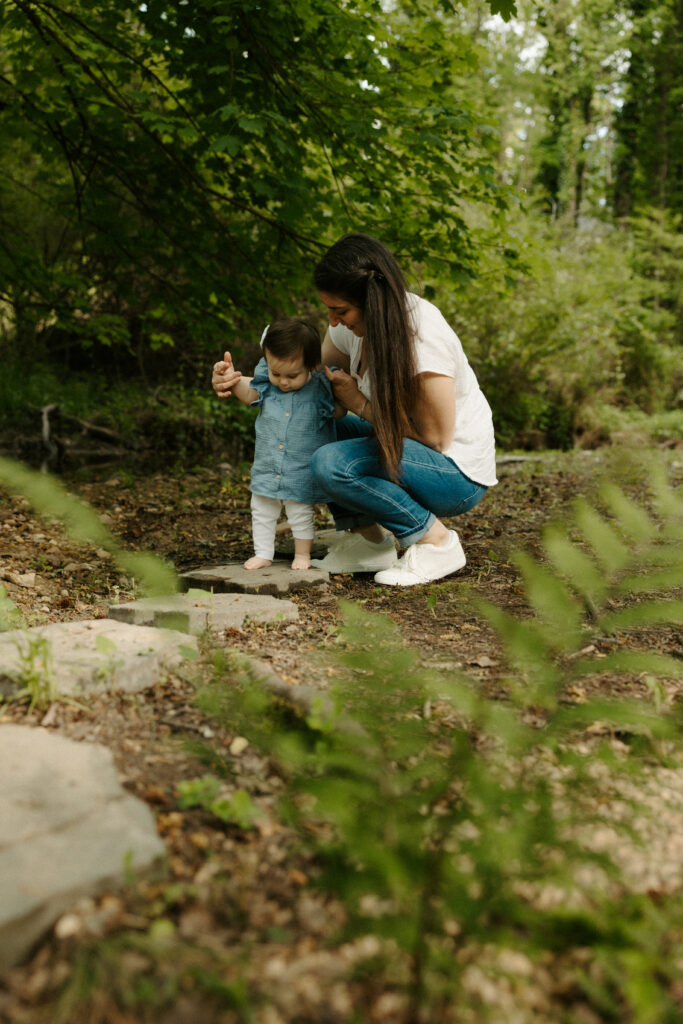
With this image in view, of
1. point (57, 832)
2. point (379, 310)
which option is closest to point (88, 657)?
point (57, 832)

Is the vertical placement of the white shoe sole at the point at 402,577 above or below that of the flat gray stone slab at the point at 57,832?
below

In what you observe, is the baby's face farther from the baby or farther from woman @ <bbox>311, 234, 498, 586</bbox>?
woman @ <bbox>311, 234, 498, 586</bbox>

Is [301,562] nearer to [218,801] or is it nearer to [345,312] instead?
[345,312]

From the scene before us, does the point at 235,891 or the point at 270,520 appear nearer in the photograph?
the point at 235,891

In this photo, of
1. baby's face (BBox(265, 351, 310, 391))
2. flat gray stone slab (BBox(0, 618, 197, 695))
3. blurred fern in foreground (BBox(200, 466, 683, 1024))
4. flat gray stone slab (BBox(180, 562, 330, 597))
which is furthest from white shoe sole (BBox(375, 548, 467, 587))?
blurred fern in foreground (BBox(200, 466, 683, 1024))

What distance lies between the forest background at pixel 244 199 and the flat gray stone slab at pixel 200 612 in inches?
82.1

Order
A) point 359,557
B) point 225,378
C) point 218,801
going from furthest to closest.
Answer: point 359,557 → point 225,378 → point 218,801

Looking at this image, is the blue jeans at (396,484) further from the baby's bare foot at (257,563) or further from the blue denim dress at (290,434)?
the baby's bare foot at (257,563)

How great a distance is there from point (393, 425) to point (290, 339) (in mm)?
597

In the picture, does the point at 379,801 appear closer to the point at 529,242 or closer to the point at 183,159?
the point at 529,242

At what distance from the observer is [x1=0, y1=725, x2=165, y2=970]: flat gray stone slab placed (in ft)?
3.72

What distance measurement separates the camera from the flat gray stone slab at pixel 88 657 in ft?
5.97

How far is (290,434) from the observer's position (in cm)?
340

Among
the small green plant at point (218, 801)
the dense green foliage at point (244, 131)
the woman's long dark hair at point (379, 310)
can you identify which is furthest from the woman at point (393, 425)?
the small green plant at point (218, 801)
